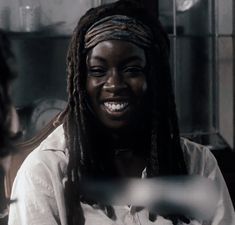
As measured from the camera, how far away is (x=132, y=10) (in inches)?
39.6

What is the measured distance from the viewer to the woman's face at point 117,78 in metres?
0.97

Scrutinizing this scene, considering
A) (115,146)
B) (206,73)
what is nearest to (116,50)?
(115,146)

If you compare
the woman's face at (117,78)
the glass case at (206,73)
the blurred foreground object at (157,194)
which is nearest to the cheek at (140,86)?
the woman's face at (117,78)

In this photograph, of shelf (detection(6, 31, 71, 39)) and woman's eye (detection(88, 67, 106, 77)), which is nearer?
woman's eye (detection(88, 67, 106, 77))

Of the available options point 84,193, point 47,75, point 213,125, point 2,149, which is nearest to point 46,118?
point 47,75

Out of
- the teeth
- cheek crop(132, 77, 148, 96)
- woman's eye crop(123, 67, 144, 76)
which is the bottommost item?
Result: the teeth

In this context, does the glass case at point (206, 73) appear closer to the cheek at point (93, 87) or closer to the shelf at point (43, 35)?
the shelf at point (43, 35)

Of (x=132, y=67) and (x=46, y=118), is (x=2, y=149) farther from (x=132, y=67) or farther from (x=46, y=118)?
(x=46, y=118)

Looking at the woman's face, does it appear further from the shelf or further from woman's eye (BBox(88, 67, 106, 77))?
the shelf

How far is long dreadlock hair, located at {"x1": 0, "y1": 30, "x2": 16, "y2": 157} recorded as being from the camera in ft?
2.75

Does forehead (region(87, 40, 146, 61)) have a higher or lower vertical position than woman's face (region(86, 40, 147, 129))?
higher

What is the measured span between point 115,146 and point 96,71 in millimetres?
138

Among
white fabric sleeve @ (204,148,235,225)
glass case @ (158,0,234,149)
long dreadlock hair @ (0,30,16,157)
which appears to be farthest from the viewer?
glass case @ (158,0,234,149)

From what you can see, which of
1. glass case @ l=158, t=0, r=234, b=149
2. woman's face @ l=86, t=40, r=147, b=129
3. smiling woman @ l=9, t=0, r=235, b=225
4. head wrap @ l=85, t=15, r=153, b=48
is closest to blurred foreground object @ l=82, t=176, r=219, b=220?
smiling woman @ l=9, t=0, r=235, b=225
